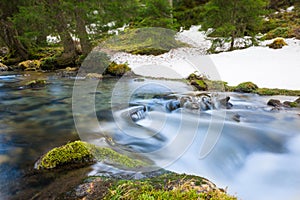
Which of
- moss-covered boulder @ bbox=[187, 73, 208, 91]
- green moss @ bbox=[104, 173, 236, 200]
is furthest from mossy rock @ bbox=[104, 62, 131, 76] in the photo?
green moss @ bbox=[104, 173, 236, 200]

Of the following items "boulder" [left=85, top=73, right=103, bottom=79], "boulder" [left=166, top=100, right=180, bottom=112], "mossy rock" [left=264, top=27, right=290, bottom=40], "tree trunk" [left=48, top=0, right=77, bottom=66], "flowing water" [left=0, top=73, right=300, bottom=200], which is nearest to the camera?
"flowing water" [left=0, top=73, right=300, bottom=200]

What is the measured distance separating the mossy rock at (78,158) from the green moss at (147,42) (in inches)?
454

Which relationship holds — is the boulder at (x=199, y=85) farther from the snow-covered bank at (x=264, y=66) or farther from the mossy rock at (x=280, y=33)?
the mossy rock at (x=280, y=33)

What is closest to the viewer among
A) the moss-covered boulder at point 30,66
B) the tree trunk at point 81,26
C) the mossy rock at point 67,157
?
the mossy rock at point 67,157

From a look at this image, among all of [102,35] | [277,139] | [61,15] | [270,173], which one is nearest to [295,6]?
[102,35]

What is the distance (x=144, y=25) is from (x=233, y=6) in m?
5.05

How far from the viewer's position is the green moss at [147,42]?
46.3 ft

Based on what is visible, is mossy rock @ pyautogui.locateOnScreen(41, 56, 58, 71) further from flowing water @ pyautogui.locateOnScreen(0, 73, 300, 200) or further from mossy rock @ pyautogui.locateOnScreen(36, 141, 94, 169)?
mossy rock @ pyautogui.locateOnScreen(36, 141, 94, 169)

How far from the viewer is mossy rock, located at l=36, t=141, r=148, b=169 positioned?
8.90 feet

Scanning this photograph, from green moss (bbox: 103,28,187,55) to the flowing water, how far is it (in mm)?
7493

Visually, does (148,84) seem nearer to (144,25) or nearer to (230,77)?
(230,77)

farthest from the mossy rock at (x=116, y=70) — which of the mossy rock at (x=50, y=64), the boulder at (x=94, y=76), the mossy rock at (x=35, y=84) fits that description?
the mossy rock at (x=50, y=64)

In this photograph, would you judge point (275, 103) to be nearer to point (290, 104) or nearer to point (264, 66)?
point (290, 104)

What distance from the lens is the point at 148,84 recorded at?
8.73m
